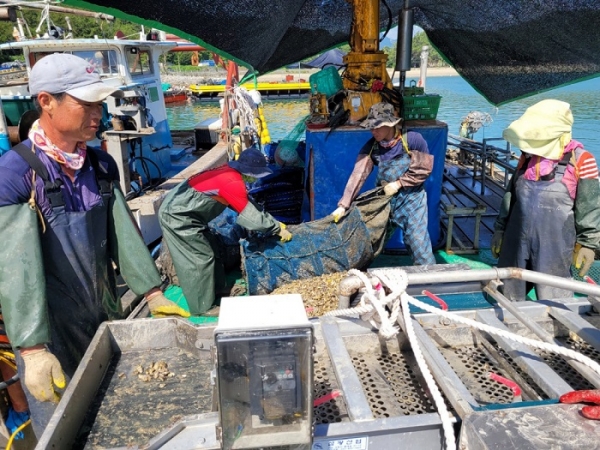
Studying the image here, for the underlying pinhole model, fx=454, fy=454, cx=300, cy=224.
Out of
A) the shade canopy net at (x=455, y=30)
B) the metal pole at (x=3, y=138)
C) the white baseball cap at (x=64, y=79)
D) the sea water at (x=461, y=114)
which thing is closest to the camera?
the white baseball cap at (x=64, y=79)

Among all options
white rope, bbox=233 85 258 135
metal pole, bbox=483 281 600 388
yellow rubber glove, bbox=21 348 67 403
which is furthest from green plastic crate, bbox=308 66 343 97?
yellow rubber glove, bbox=21 348 67 403

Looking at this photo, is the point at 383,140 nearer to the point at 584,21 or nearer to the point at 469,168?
the point at 584,21

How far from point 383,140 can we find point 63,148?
2828 mm

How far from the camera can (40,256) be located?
1932 millimetres

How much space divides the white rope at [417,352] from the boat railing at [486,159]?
14.2 ft

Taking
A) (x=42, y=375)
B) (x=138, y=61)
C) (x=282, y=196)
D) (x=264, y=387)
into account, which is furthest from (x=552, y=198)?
(x=138, y=61)

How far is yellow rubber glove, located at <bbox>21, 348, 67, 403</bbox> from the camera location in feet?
6.14

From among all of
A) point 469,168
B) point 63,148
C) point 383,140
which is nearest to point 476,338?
point 63,148

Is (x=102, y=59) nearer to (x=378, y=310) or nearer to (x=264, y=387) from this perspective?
(x=378, y=310)

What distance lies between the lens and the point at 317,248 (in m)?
4.41

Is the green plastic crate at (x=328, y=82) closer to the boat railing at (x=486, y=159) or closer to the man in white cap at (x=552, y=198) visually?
the boat railing at (x=486, y=159)

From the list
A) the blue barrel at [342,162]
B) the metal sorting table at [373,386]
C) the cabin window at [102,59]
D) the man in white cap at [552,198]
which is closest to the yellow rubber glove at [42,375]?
the metal sorting table at [373,386]

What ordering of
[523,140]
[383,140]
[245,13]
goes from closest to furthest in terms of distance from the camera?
[523,140]
[383,140]
[245,13]

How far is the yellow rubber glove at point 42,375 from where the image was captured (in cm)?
187
